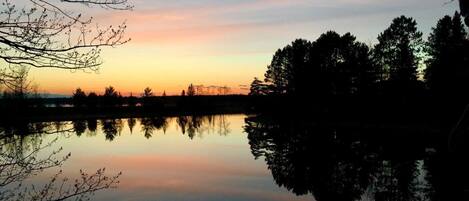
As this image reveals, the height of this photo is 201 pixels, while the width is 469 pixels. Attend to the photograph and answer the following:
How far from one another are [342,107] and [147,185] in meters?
56.9

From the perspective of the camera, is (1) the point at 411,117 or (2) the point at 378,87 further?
(2) the point at 378,87

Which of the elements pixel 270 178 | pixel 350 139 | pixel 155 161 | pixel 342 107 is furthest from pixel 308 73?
pixel 270 178

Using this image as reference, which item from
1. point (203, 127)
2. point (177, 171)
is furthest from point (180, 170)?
point (203, 127)

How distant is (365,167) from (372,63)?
200ft

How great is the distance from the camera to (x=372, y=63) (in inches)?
3632

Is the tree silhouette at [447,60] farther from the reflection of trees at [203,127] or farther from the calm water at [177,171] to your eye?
the reflection of trees at [203,127]

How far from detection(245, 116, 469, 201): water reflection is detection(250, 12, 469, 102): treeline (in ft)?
56.9

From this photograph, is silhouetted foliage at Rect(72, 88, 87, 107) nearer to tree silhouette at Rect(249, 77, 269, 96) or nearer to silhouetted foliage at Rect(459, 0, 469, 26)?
tree silhouette at Rect(249, 77, 269, 96)

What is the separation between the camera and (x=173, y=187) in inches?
1176

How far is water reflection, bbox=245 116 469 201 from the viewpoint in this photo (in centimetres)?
2462

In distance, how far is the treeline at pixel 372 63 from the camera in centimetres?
7606

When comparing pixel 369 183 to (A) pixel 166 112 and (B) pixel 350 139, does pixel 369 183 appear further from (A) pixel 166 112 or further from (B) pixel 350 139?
(A) pixel 166 112

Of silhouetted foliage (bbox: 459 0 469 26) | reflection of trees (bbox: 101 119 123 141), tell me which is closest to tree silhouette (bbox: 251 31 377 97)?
reflection of trees (bbox: 101 119 123 141)

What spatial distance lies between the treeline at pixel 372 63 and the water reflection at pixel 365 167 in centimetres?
1734
